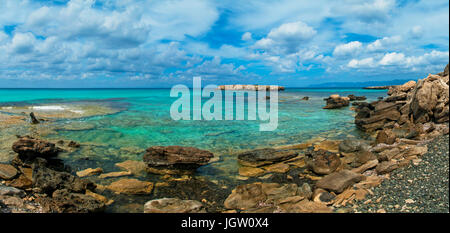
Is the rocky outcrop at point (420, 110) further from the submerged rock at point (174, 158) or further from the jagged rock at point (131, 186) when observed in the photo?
the jagged rock at point (131, 186)

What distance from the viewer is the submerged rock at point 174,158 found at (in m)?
14.2

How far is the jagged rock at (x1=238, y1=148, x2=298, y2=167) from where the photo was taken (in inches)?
592

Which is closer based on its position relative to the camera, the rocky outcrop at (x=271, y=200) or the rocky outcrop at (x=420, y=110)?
the rocky outcrop at (x=271, y=200)

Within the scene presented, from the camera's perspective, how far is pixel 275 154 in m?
15.6

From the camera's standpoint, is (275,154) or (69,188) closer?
(69,188)

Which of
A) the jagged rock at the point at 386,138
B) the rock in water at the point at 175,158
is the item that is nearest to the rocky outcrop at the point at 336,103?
the jagged rock at the point at 386,138

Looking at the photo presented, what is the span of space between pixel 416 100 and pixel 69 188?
2832 cm

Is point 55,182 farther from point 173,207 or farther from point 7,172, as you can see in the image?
point 173,207

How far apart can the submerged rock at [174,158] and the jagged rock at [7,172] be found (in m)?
5.95
